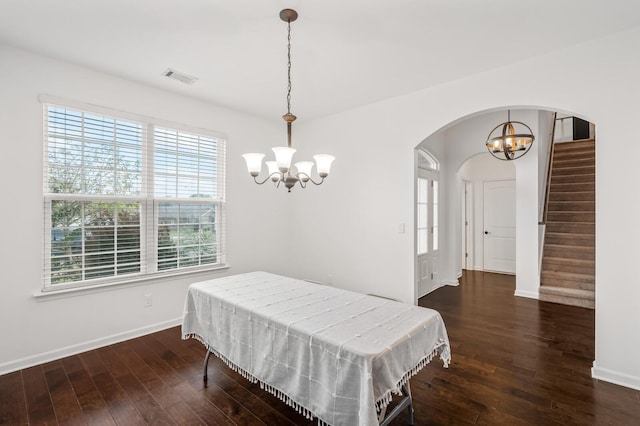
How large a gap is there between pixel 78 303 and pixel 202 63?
264 centimetres

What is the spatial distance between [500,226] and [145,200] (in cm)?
679

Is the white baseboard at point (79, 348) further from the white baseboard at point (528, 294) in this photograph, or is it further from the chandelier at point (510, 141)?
the white baseboard at point (528, 294)

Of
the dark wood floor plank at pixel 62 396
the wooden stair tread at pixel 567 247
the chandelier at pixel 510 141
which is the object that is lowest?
the dark wood floor plank at pixel 62 396

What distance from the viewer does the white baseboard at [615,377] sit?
235cm

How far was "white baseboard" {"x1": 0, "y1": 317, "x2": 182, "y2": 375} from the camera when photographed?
2.63 meters

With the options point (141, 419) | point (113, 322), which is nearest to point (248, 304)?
point (141, 419)

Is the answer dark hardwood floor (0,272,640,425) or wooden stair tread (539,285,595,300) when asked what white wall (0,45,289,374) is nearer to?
dark hardwood floor (0,272,640,425)

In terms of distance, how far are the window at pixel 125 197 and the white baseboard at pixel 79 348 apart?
0.60 m

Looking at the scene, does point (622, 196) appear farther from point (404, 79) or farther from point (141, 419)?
point (141, 419)

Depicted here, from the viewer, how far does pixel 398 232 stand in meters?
3.76

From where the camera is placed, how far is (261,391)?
7.73 ft

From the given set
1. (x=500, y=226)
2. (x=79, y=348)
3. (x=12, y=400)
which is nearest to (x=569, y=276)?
(x=500, y=226)

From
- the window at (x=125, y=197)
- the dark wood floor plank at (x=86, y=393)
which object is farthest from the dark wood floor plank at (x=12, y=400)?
the window at (x=125, y=197)

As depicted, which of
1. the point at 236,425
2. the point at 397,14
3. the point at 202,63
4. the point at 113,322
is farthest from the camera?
the point at 113,322
